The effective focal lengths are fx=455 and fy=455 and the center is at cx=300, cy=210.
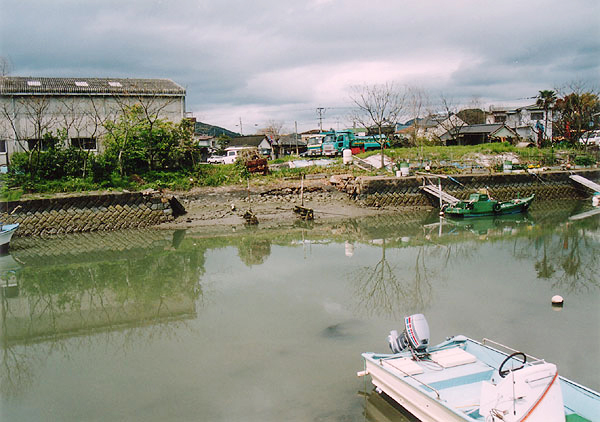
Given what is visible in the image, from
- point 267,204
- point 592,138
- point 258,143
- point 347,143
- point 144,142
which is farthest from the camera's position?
point 258,143

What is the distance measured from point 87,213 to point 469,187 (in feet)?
66.6

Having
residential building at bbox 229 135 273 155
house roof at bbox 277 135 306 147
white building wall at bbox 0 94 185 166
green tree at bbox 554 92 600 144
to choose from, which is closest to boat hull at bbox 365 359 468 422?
white building wall at bbox 0 94 185 166

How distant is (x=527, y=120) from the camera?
4647cm

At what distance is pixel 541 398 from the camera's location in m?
4.80

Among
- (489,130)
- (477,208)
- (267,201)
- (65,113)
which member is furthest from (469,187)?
(65,113)

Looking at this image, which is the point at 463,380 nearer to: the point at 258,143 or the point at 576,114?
the point at 576,114

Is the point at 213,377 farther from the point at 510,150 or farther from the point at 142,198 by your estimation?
the point at 510,150

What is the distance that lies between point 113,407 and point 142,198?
15.7 meters

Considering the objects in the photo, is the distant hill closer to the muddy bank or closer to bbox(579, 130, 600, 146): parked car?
the muddy bank

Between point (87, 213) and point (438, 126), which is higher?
point (438, 126)

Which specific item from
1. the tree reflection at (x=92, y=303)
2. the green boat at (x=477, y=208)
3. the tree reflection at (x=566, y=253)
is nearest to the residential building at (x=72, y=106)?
the tree reflection at (x=92, y=303)

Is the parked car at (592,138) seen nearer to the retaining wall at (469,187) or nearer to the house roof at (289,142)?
the retaining wall at (469,187)

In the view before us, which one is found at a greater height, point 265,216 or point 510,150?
point 510,150

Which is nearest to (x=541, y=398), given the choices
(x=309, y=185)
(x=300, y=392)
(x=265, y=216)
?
(x=300, y=392)
